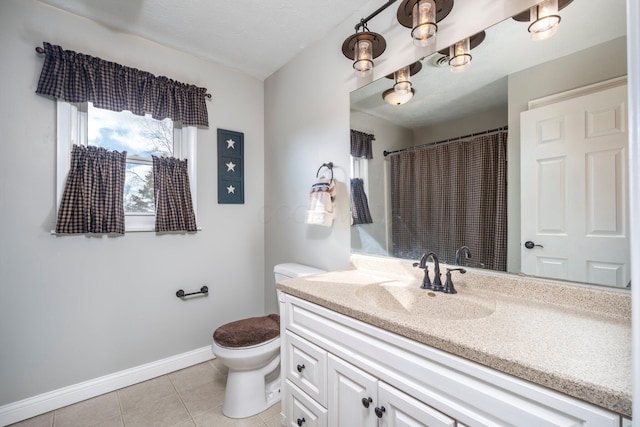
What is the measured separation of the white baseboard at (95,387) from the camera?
158 cm

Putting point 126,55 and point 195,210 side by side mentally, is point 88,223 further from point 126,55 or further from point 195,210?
point 126,55

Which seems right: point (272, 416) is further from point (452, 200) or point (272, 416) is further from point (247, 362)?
point (452, 200)

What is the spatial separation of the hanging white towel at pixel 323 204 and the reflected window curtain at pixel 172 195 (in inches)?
38.3

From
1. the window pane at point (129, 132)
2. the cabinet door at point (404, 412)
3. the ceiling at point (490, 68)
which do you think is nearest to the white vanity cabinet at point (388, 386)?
the cabinet door at point (404, 412)

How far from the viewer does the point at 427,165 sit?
1450 mm

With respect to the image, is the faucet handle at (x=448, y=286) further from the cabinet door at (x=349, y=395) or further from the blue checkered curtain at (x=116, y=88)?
the blue checkered curtain at (x=116, y=88)

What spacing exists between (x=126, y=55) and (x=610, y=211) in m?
2.75

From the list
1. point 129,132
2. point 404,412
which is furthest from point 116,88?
point 404,412

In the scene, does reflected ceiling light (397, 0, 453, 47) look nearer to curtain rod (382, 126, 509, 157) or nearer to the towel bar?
curtain rod (382, 126, 509, 157)

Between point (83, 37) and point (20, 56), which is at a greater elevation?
point (83, 37)

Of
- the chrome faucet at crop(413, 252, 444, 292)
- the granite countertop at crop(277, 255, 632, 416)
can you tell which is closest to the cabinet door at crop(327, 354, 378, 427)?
the granite countertop at crop(277, 255, 632, 416)

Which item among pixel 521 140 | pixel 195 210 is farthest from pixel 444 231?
pixel 195 210

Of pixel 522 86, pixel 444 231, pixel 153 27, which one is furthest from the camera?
pixel 153 27

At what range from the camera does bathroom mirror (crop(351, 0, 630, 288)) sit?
0.94 meters
